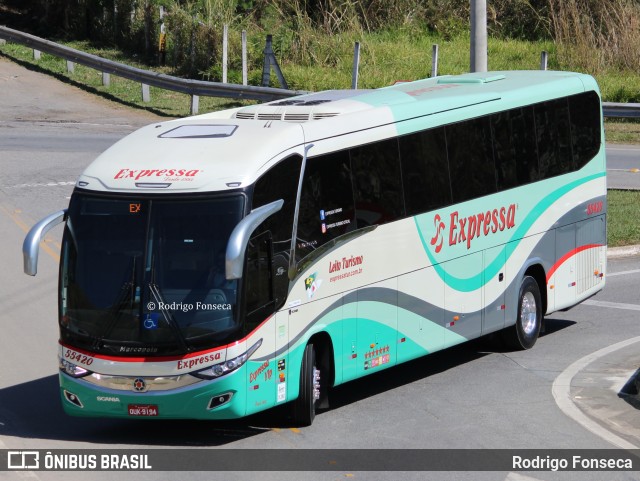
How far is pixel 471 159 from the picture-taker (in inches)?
563

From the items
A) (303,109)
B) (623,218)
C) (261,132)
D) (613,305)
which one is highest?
(303,109)

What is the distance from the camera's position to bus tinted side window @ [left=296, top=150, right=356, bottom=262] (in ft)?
38.3

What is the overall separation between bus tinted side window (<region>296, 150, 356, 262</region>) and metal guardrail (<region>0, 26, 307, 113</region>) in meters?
17.5

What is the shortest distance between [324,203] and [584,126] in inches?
228

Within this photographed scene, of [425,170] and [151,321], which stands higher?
[425,170]

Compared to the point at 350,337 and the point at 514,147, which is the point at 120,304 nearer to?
the point at 350,337

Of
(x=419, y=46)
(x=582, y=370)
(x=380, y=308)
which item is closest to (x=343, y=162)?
(x=380, y=308)

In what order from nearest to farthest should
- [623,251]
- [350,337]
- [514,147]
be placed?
1. [350,337]
2. [514,147]
3. [623,251]

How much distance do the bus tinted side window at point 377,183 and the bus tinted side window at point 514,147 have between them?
2153mm

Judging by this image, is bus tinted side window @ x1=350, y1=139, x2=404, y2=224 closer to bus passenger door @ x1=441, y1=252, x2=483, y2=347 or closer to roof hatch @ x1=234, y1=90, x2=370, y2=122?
roof hatch @ x1=234, y1=90, x2=370, y2=122

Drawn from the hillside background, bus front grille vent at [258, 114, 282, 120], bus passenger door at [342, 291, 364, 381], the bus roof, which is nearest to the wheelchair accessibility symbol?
the bus roof

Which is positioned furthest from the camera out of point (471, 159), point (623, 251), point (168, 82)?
point (168, 82)

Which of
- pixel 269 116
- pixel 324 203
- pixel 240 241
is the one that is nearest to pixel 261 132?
pixel 324 203

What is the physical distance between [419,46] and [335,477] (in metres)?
29.2
